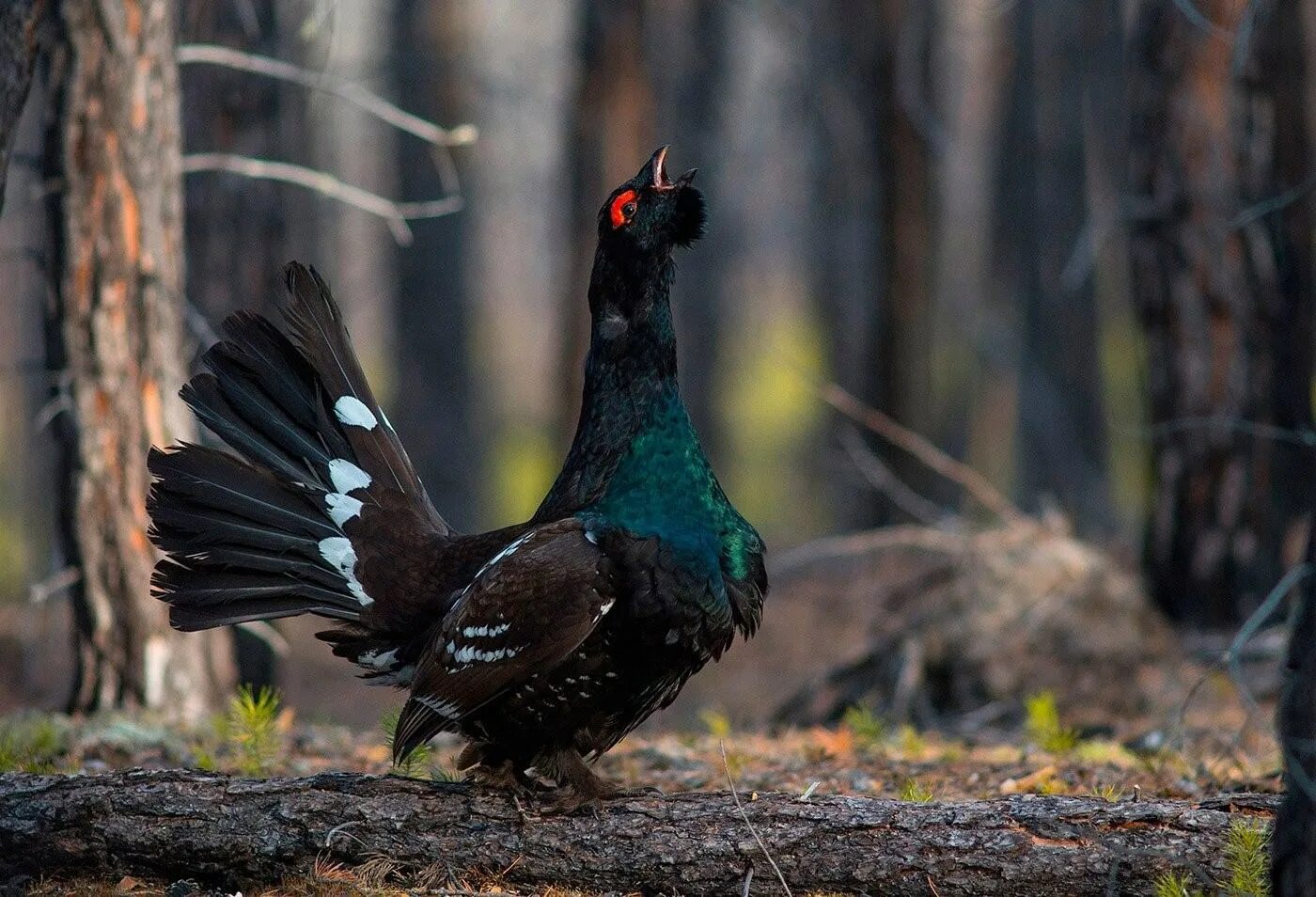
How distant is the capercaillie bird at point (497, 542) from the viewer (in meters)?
4.47

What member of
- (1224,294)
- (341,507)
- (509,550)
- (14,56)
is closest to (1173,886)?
(509,550)

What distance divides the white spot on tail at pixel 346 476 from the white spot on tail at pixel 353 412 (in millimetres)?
151

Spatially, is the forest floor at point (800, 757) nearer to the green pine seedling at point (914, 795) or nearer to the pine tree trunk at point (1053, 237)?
the green pine seedling at point (914, 795)

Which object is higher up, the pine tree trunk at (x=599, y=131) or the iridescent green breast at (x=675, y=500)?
the pine tree trunk at (x=599, y=131)

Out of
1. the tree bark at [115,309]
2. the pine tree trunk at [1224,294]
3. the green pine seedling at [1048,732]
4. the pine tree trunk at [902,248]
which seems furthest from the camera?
the pine tree trunk at [902,248]

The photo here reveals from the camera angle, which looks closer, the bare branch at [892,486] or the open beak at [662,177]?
the open beak at [662,177]

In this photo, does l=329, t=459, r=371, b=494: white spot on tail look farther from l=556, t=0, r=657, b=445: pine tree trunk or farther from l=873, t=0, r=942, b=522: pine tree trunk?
l=873, t=0, r=942, b=522: pine tree trunk

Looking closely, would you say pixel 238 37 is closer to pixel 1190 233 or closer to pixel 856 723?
pixel 856 723

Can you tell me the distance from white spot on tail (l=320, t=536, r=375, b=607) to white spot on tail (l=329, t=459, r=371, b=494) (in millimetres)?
207

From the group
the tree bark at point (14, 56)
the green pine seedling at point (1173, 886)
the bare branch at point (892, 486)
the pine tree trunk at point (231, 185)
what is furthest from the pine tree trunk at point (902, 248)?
the tree bark at point (14, 56)

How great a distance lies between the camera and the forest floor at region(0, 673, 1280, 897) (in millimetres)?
5246

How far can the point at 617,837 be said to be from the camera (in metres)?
4.21

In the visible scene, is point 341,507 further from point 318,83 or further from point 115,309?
point 318,83

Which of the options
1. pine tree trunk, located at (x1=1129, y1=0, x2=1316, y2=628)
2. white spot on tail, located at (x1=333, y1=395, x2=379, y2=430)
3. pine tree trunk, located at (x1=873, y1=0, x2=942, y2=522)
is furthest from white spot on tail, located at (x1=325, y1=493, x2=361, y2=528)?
pine tree trunk, located at (x1=873, y1=0, x2=942, y2=522)
